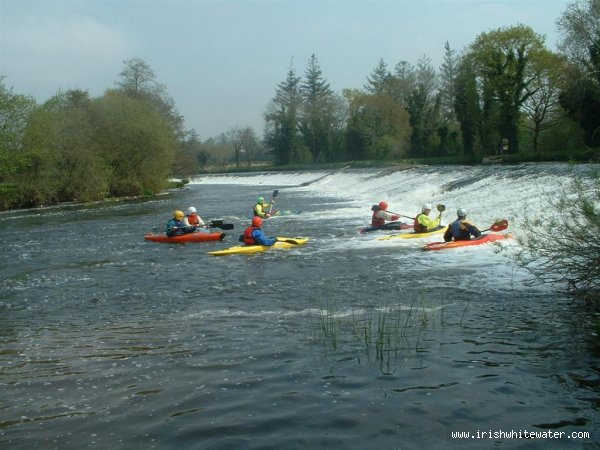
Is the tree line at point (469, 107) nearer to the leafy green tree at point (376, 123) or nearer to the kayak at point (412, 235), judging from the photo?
the leafy green tree at point (376, 123)

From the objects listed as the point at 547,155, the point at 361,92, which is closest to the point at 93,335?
the point at 547,155

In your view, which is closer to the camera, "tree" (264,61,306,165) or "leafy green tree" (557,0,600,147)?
"leafy green tree" (557,0,600,147)

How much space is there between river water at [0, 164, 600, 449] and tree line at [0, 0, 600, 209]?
1301 centimetres

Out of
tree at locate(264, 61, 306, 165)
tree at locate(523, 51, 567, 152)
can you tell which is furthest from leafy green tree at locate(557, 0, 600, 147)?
tree at locate(264, 61, 306, 165)

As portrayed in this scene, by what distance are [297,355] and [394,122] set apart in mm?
65688

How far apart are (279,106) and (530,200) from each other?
70.9 meters

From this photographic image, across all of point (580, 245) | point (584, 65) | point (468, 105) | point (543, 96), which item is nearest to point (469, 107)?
point (468, 105)

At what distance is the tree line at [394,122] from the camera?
3497 centimetres

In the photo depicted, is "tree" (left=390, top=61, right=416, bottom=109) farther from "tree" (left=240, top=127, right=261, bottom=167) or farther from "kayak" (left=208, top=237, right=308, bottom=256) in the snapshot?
"kayak" (left=208, top=237, right=308, bottom=256)

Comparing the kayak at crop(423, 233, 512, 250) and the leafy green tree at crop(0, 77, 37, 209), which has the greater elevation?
the leafy green tree at crop(0, 77, 37, 209)

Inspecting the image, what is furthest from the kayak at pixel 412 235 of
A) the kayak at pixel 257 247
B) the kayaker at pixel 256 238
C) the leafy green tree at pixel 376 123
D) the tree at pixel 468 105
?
the leafy green tree at pixel 376 123

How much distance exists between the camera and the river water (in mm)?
5102

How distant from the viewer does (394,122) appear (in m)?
70.1

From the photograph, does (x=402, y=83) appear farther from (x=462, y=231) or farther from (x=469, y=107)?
(x=462, y=231)
